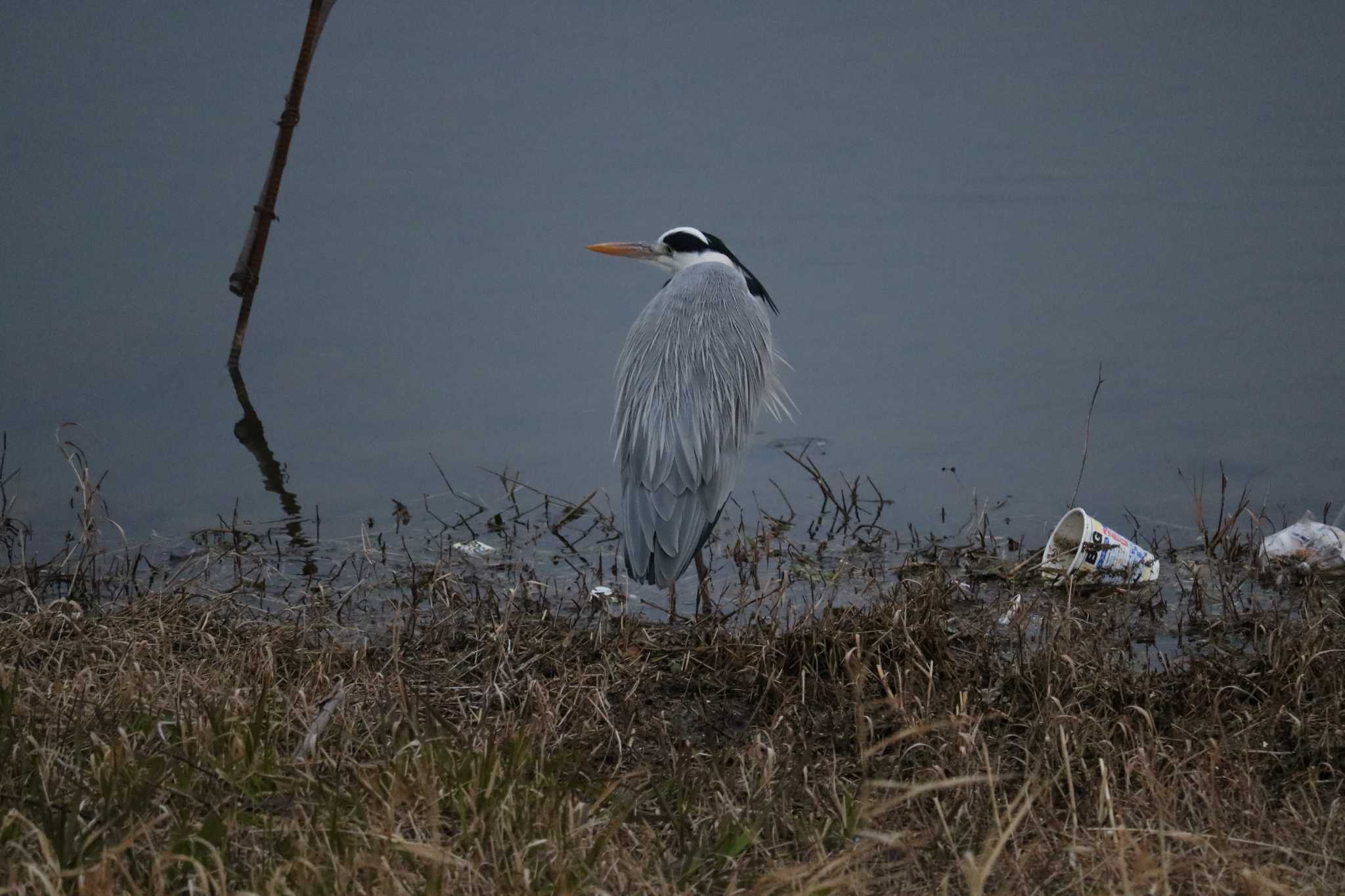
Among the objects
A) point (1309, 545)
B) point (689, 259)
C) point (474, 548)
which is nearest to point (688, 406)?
point (474, 548)

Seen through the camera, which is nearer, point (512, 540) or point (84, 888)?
point (84, 888)

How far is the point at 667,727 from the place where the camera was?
306 cm

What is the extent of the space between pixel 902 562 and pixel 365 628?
69.3 inches

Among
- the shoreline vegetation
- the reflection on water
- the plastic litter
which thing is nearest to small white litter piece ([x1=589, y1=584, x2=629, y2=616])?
the shoreline vegetation

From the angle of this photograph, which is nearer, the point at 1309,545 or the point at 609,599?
the point at 609,599

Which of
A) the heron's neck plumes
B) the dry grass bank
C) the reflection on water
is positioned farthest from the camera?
the heron's neck plumes

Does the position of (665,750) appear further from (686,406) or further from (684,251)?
(684,251)

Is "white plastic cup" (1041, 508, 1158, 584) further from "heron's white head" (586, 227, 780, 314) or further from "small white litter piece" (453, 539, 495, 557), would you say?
"small white litter piece" (453, 539, 495, 557)

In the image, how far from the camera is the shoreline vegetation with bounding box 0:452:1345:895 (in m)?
2.16

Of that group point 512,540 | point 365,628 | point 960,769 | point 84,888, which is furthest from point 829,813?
point 512,540

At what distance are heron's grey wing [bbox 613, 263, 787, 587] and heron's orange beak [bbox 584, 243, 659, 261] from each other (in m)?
0.40

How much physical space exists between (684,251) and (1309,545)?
256cm

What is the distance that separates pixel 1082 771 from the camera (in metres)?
2.78

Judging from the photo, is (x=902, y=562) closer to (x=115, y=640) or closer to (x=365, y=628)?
(x=365, y=628)
